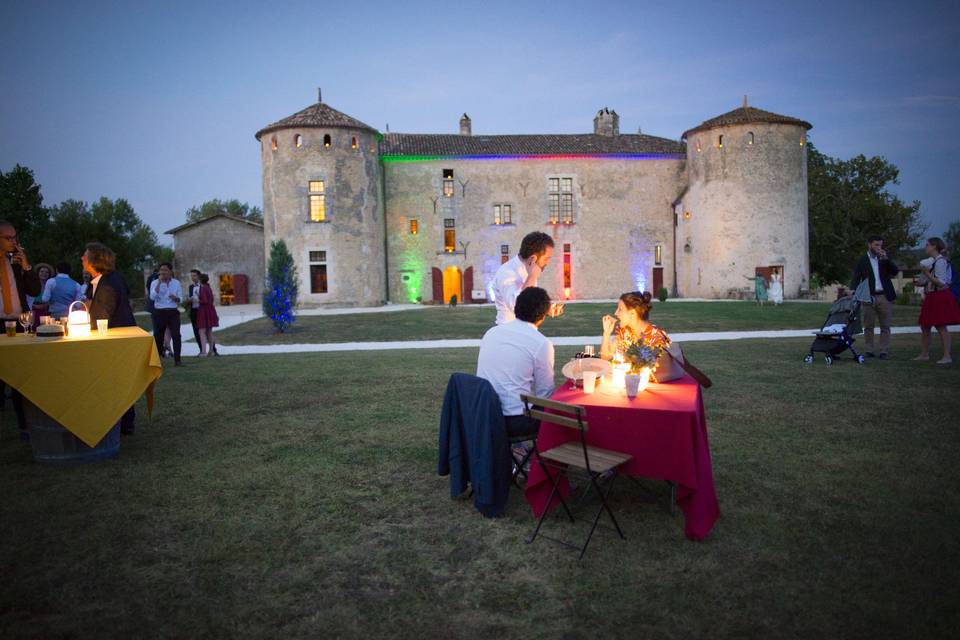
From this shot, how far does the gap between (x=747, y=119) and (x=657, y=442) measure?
3053 centimetres

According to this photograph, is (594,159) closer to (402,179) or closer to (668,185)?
(668,185)

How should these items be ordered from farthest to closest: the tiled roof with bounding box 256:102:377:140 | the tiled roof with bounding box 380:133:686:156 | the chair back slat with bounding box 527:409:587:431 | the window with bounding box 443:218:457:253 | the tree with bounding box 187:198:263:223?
the tree with bounding box 187:198:263:223 → the window with bounding box 443:218:457:253 → the tiled roof with bounding box 380:133:686:156 → the tiled roof with bounding box 256:102:377:140 → the chair back slat with bounding box 527:409:587:431

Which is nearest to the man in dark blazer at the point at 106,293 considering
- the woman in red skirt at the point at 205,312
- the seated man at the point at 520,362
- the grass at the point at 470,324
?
the seated man at the point at 520,362

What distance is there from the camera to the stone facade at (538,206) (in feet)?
97.7

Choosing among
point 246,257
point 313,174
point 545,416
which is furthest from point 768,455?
point 246,257

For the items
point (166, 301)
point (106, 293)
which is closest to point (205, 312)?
point (166, 301)

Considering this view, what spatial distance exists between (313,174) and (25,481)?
26460 mm

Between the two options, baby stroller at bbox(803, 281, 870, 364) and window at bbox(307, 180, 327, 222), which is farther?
window at bbox(307, 180, 327, 222)

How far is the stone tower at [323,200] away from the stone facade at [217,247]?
3599 mm

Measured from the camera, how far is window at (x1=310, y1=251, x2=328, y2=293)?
30.0 metres

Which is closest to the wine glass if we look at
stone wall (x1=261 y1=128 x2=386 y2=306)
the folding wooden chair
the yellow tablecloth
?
the yellow tablecloth

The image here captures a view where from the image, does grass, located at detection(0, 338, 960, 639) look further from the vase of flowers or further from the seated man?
the vase of flowers

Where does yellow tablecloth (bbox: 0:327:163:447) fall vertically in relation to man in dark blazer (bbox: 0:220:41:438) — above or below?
below

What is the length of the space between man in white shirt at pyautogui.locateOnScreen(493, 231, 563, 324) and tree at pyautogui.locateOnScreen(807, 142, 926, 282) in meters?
36.1
